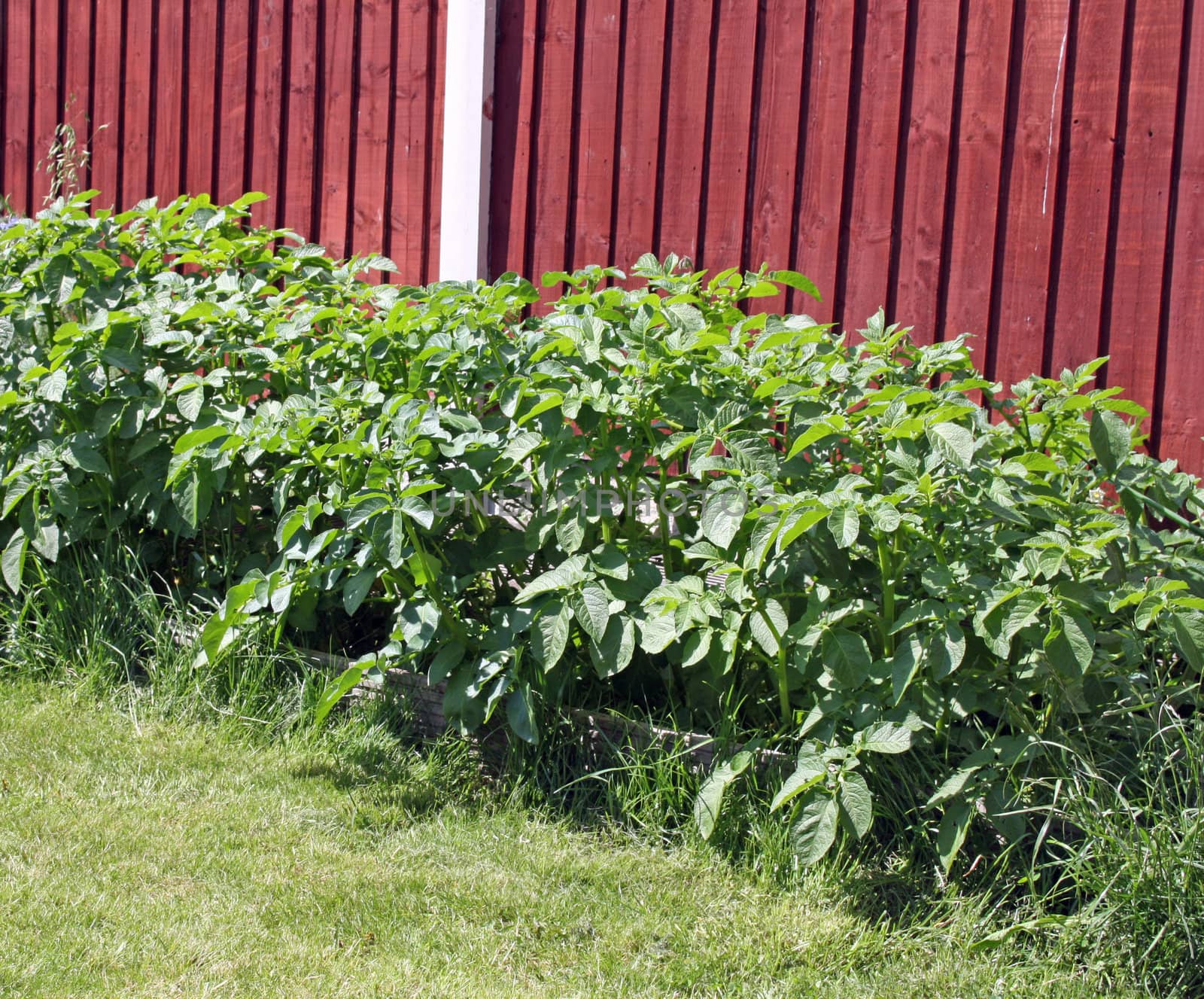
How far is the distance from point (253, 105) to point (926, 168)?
10.3 ft

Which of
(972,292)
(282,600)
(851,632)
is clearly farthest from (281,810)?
(972,292)

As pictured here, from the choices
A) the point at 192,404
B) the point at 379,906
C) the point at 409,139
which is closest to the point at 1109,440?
the point at 379,906

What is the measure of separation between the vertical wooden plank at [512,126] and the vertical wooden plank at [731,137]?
711mm

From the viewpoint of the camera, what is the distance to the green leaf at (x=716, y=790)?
107 inches

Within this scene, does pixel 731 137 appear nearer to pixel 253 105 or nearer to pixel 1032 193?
pixel 1032 193

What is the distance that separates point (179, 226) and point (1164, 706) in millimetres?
4134

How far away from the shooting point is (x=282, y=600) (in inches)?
122

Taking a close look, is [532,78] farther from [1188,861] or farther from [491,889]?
[1188,861]

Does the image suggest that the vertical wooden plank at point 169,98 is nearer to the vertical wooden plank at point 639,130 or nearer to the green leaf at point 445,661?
the vertical wooden plank at point 639,130

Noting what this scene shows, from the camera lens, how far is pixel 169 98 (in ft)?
19.2

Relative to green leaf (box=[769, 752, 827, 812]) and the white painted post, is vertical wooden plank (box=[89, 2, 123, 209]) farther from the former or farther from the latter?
green leaf (box=[769, 752, 827, 812])

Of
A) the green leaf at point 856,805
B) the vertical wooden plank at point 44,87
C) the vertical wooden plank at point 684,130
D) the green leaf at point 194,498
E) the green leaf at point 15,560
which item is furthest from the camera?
the vertical wooden plank at point 44,87

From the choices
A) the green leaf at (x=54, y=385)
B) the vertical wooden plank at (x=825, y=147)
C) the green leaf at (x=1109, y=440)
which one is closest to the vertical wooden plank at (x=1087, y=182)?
the vertical wooden plank at (x=825, y=147)

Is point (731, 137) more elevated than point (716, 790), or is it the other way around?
point (731, 137)
